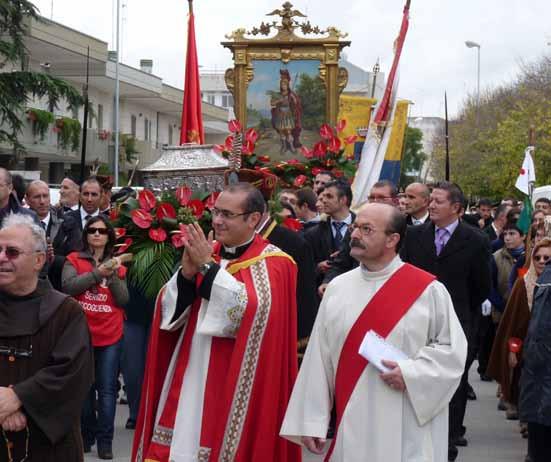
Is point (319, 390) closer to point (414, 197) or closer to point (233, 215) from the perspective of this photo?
point (233, 215)

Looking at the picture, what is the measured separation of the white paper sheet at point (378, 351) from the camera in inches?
205

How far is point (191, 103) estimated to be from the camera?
1212 centimetres

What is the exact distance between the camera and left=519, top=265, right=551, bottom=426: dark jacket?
7.52m

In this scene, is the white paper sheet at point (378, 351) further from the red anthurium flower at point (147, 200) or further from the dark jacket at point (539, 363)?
the red anthurium flower at point (147, 200)

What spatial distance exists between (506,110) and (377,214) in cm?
4285

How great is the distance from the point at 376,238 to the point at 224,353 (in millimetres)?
1208

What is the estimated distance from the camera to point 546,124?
33.8 metres

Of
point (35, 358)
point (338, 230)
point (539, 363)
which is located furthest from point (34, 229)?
point (338, 230)

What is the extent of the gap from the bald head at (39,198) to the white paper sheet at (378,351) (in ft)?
17.8

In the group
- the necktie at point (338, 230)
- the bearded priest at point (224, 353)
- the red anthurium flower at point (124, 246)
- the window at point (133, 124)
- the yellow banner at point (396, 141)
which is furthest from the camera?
the window at point (133, 124)

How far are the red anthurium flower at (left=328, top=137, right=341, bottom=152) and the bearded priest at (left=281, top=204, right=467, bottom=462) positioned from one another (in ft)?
30.5

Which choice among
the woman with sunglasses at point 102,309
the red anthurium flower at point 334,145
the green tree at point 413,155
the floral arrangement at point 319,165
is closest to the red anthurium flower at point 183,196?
the woman with sunglasses at point 102,309

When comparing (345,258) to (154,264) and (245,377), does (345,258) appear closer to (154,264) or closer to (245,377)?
(154,264)

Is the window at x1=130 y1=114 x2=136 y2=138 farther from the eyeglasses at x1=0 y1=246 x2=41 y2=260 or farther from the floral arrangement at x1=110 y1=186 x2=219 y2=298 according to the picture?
the eyeglasses at x1=0 y1=246 x2=41 y2=260
